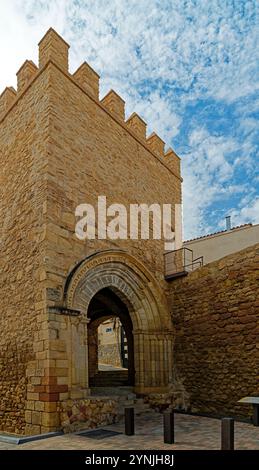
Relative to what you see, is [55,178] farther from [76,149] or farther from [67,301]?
[67,301]

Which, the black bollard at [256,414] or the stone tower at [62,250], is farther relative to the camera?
the stone tower at [62,250]

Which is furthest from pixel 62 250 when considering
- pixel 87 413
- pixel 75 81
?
pixel 75 81

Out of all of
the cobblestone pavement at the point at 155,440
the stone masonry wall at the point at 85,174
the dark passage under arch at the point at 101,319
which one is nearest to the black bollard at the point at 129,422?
the cobblestone pavement at the point at 155,440

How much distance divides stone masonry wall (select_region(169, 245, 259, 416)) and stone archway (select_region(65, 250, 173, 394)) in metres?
0.46

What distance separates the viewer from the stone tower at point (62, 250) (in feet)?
22.8

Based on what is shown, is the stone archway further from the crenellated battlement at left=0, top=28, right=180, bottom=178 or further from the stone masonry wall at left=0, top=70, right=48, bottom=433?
the crenellated battlement at left=0, top=28, right=180, bottom=178

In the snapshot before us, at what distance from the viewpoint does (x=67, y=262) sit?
7.54 m

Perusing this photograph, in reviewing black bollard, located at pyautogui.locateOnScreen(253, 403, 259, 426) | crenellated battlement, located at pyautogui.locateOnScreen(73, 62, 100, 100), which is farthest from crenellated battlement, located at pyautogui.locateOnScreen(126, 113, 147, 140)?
black bollard, located at pyautogui.locateOnScreen(253, 403, 259, 426)

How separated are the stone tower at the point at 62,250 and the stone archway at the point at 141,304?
0.08 ft

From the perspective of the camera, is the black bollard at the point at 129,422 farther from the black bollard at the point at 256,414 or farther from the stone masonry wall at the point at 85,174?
the stone masonry wall at the point at 85,174

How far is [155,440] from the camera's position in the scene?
566 cm

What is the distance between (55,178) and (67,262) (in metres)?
1.64

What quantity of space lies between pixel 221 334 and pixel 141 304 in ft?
6.39

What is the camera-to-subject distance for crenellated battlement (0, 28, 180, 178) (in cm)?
858
